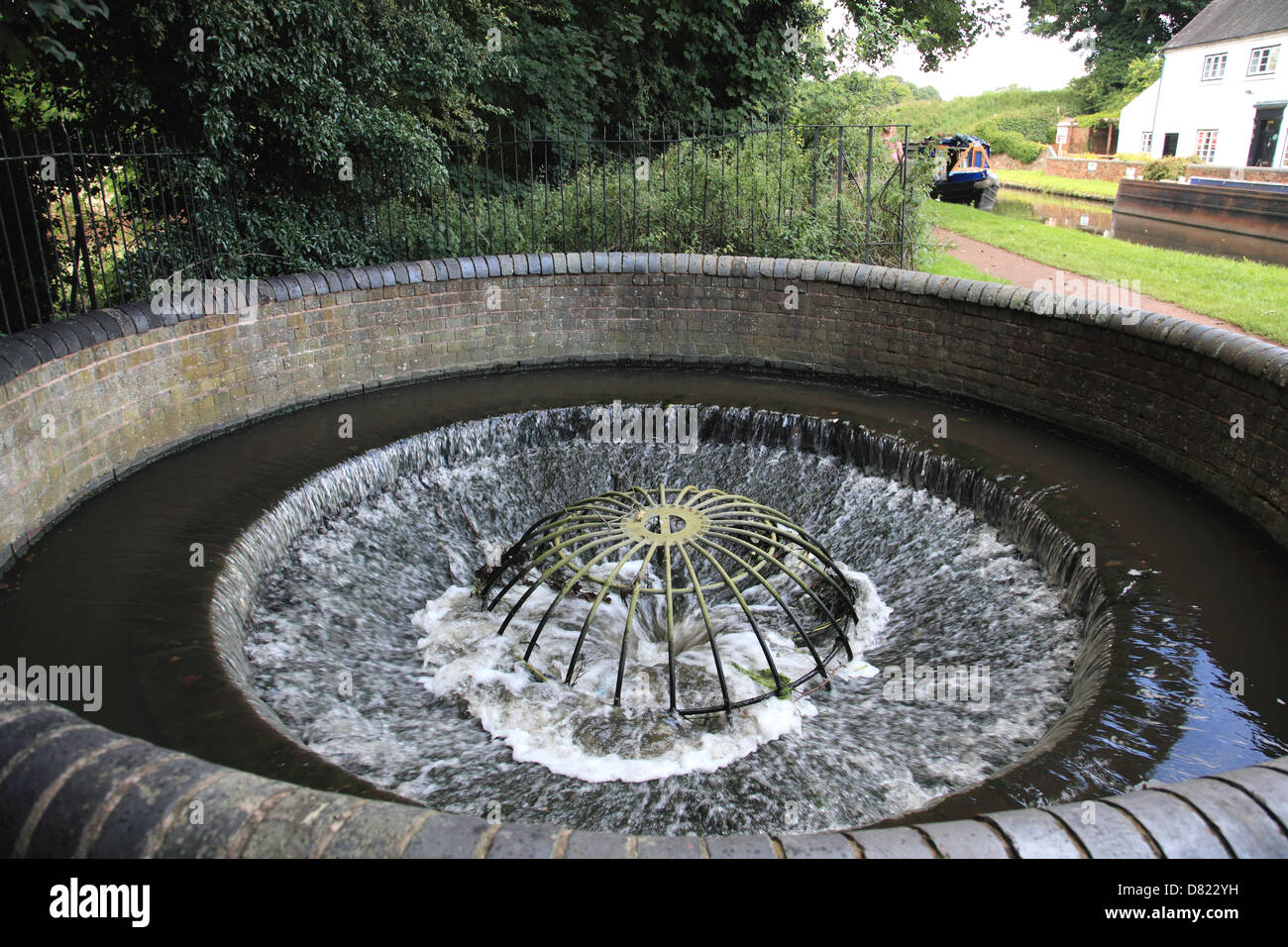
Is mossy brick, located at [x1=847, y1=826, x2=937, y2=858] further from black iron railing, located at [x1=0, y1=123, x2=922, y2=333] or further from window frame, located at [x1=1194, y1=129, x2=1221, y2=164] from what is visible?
window frame, located at [x1=1194, y1=129, x2=1221, y2=164]

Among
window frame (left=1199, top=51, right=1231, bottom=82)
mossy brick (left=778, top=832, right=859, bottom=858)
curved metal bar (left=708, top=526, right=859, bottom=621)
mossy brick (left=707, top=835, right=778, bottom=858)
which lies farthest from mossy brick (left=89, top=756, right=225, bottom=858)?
window frame (left=1199, top=51, right=1231, bottom=82)

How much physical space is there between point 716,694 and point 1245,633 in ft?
10.0

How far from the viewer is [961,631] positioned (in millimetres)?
6141

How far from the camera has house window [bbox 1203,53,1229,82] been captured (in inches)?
1401

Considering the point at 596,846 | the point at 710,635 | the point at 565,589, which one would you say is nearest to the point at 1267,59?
the point at 710,635

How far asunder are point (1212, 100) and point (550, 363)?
37.6m

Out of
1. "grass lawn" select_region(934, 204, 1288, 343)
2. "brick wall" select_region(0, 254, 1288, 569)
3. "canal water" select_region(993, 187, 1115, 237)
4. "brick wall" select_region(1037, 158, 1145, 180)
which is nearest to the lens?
"brick wall" select_region(0, 254, 1288, 569)

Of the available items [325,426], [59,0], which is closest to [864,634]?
[325,426]

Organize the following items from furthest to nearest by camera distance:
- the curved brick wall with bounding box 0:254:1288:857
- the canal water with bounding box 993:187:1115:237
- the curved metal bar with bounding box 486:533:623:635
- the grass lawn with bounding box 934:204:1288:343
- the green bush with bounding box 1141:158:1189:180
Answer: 1. the green bush with bounding box 1141:158:1189:180
2. the canal water with bounding box 993:187:1115:237
3. the grass lawn with bounding box 934:204:1288:343
4. the curved metal bar with bounding box 486:533:623:635
5. the curved brick wall with bounding box 0:254:1288:857

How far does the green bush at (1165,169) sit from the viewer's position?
28.0 m

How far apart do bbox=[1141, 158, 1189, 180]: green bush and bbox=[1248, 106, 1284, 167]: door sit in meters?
7.39

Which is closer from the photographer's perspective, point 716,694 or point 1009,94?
point 716,694

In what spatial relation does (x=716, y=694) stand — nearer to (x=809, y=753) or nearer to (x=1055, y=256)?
(x=809, y=753)

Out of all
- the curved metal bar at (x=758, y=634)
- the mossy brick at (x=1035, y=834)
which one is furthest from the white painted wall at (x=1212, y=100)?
the mossy brick at (x=1035, y=834)
